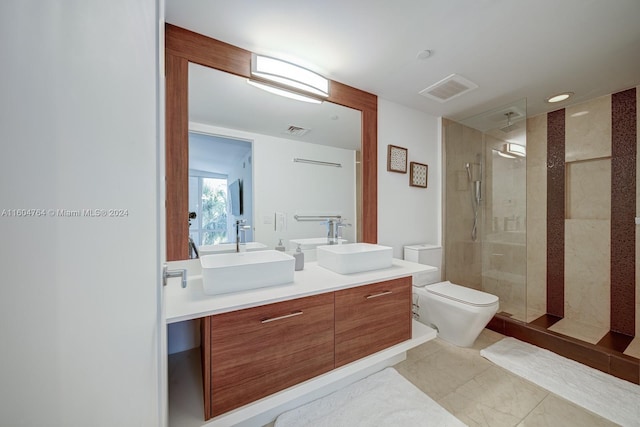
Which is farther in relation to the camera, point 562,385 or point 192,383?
point 562,385

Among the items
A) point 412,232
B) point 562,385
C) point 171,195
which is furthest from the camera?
point 412,232

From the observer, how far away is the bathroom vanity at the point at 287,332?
1.05m

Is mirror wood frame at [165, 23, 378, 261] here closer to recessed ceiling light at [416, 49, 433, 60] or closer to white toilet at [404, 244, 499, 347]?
recessed ceiling light at [416, 49, 433, 60]

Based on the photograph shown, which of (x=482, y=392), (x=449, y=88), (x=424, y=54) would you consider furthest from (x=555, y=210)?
(x=424, y=54)

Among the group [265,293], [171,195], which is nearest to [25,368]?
[265,293]

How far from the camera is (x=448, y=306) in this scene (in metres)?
2.00

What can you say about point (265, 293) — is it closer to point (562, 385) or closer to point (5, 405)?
point (5, 405)

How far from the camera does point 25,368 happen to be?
38cm

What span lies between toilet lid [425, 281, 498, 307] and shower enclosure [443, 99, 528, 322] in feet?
1.55

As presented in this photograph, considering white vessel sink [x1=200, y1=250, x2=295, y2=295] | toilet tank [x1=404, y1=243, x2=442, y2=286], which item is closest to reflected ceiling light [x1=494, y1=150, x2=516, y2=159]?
toilet tank [x1=404, y1=243, x2=442, y2=286]

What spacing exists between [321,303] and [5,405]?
3.48 ft

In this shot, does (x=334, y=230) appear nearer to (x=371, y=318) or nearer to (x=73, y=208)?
(x=371, y=318)

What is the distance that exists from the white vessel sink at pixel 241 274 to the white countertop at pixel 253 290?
31mm

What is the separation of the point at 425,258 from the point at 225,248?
192 cm
